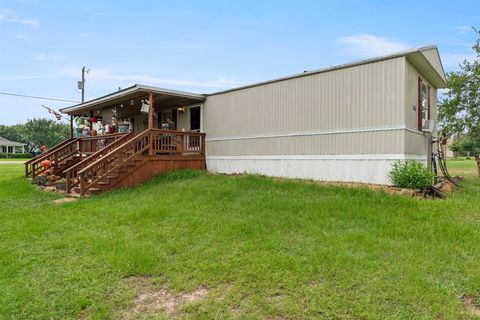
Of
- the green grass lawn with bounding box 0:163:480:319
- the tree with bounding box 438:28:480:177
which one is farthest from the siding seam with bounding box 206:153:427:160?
the tree with bounding box 438:28:480:177

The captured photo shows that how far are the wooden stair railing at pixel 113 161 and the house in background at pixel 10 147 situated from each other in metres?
52.9

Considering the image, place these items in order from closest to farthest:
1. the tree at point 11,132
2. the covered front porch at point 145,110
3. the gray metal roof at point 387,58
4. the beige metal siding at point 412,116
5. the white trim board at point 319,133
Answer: the gray metal roof at point 387,58 → the white trim board at point 319,133 → the beige metal siding at point 412,116 → the covered front porch at point 145,110 → the tree at point 11,132

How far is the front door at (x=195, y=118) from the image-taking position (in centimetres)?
1218

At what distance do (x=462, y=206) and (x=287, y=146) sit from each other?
4.37 metres

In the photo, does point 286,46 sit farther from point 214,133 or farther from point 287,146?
point 287,146

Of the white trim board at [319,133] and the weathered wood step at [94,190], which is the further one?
the weathered wood step at [94,190]

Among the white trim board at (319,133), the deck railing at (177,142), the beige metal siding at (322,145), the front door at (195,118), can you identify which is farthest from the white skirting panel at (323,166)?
the front door at (195,118)

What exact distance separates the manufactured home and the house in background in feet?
161

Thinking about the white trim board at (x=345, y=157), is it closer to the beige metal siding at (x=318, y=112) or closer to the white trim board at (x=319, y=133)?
the beige metal siding at (x=318, y=112)

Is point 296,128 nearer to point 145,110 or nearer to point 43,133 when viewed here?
point 145,110

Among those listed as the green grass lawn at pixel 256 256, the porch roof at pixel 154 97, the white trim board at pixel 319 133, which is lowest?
the green grass lawn at pixel 256 256

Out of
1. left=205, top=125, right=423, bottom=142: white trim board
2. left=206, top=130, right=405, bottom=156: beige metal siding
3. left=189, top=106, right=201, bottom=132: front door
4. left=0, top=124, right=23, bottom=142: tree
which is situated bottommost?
left=206, top=130, right=405, bottom=156: beige metal siding

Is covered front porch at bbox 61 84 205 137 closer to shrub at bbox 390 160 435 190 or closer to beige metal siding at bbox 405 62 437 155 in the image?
beige metal siding at bbox 405 62 437 155

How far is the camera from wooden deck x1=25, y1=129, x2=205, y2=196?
29.6ft
